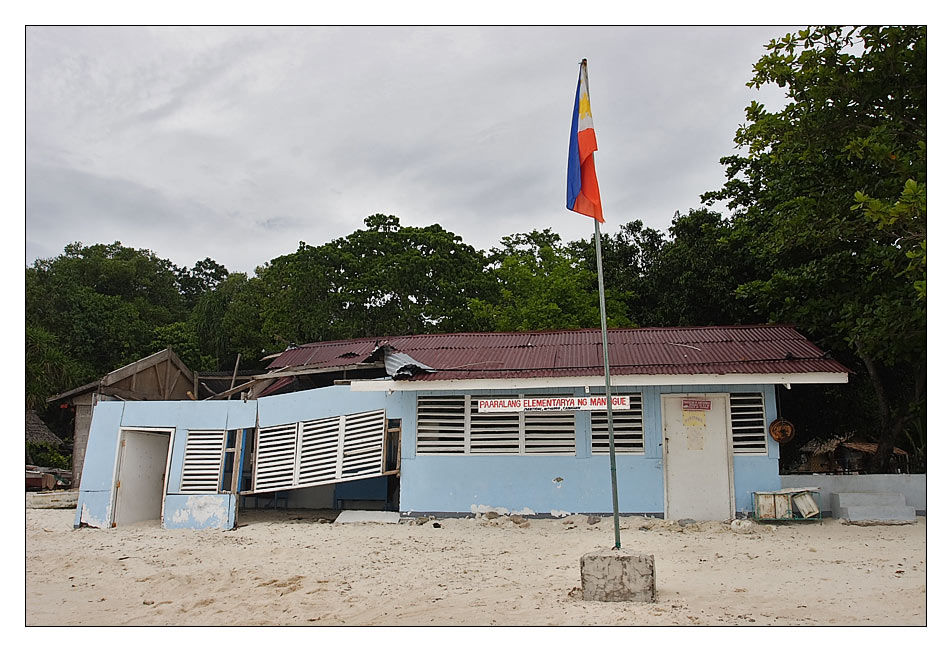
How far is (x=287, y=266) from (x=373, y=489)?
15.2 meters

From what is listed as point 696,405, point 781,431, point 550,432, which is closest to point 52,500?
point 550,432

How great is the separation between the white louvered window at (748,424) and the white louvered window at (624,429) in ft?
4.43

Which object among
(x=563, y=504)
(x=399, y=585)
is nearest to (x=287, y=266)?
(x=563, y=504)

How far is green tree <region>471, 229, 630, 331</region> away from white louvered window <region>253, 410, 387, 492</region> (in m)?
11.2

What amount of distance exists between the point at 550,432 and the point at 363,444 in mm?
2901

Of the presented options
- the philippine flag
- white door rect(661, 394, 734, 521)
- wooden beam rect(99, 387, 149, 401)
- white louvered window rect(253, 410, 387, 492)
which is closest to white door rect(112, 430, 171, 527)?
white louvered window rect(253, 410, 387, 492)

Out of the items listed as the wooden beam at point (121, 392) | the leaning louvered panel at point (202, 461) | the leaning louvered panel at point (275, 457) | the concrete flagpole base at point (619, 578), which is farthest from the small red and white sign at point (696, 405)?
the wooden beam at point (121, 392)

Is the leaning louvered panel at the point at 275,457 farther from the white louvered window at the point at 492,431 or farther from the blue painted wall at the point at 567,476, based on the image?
the white louvered window at the point at 492,431

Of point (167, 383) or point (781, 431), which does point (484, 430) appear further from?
point (167, 383)

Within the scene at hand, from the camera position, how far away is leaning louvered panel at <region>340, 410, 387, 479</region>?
11078 millimetres

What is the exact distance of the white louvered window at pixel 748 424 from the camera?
10.6m

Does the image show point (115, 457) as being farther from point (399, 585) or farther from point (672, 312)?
point (672, 312)

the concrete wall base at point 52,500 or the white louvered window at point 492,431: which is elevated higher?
the white louvered window at point 492,431

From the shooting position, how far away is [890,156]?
8.91 m
